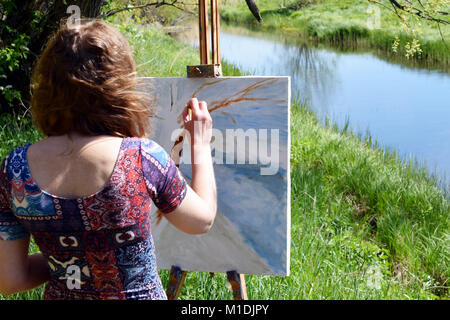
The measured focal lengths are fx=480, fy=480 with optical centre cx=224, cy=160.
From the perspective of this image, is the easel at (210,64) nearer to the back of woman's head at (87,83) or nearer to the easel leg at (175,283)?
the easel leg at (175,283)

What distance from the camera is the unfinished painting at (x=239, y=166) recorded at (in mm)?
1692

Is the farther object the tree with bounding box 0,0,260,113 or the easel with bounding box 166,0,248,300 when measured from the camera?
the tree with bounding box 0,0,260,113

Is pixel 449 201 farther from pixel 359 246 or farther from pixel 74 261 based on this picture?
pixel 74 261

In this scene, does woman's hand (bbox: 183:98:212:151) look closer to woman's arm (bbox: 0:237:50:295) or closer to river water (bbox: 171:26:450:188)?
woman's arm (bbox: 0:237:50:295)

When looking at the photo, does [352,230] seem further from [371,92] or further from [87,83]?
[371,92]

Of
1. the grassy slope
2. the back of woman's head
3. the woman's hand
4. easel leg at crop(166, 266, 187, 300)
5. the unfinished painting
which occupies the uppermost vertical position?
the back of woman's head

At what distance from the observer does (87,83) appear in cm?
88

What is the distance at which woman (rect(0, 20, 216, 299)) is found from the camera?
89 centimetres

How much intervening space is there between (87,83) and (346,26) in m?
12.9

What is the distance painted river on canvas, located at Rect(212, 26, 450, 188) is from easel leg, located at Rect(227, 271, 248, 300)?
3.45 m

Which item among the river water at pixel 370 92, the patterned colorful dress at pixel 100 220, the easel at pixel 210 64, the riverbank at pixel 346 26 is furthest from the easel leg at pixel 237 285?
the riverbank at pixel 346 26

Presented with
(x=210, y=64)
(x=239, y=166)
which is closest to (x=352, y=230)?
(x=239, y=166)

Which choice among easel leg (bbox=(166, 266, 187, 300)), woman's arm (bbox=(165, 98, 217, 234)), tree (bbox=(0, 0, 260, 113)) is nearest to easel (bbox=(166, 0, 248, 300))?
easel leg (bbox=(166, 266, 187, 300))

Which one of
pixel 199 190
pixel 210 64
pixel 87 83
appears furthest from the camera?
pixel 210 64
